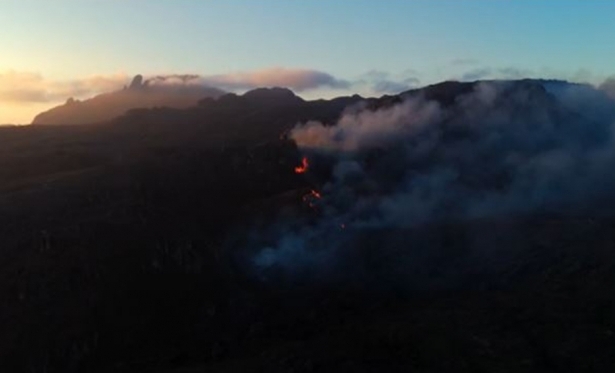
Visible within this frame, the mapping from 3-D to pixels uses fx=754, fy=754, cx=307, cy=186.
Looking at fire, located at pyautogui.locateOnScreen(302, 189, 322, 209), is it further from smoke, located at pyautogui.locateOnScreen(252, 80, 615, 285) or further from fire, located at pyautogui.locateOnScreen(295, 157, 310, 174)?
fire, located at pyautogui.locateOnScreen(295, 157, 310, 174)

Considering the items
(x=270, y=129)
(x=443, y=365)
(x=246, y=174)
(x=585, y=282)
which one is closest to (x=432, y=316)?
(x=443, y=365)

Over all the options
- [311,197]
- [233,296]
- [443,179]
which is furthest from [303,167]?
[233,296]

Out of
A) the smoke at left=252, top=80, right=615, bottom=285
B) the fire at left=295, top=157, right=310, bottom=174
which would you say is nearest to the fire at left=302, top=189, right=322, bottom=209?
the smoke at left=252, top=80, right=615, bottom=285

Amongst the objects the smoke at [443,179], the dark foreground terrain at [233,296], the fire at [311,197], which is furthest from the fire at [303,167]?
the fire at [311,197]

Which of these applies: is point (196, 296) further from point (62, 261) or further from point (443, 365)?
point (443, 365)

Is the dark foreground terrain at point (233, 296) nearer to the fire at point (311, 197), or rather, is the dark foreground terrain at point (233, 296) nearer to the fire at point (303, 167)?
the fire at point (311, 197)
